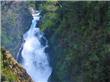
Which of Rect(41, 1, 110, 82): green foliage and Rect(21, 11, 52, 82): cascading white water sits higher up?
Rect(41, 1, 110, 82): green foliage

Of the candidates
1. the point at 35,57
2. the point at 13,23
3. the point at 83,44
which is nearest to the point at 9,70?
the point at 83,44

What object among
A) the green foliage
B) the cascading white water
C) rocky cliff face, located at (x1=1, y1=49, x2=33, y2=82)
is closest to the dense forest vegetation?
the green foliage

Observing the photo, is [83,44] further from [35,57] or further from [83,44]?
[35,57]

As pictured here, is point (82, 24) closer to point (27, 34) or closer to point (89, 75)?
point (89, 75)

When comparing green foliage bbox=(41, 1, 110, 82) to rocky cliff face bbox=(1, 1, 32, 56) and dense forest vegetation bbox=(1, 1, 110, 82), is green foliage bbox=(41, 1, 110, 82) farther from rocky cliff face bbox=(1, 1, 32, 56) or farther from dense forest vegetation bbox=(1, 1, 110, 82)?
rocky cliff face bbox=(1, 1, 32, 56)

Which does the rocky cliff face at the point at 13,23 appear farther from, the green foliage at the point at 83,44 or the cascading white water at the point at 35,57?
the green foliage at the point at 83,44

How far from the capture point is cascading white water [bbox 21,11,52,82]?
118ft

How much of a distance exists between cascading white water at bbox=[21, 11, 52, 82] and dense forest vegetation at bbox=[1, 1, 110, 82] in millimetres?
1933

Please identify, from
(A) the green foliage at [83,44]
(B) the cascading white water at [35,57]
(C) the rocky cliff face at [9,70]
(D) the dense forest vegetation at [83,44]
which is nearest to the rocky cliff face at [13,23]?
(B) the cascading white water at [35,57]

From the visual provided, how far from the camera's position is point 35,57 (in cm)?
3819

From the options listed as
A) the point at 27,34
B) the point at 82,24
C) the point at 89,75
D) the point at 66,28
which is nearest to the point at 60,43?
the point at 66,28

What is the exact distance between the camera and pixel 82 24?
28.5 meters

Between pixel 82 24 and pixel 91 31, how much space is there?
1692 millimetres

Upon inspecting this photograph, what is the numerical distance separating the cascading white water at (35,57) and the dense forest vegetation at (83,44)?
6.34 feet
